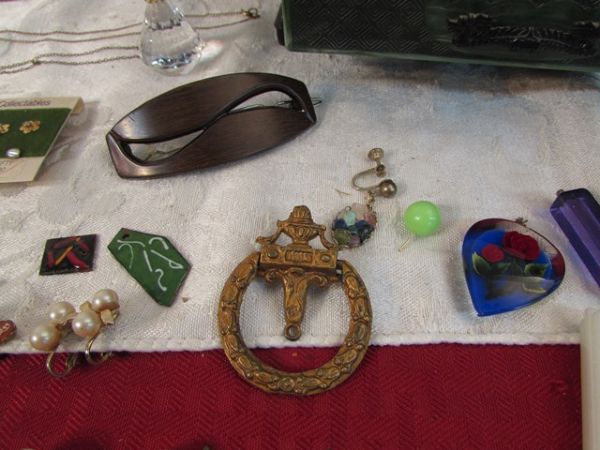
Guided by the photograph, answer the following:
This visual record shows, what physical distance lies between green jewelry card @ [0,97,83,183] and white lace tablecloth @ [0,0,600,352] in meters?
0.02

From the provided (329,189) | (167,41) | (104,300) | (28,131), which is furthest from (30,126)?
(329,189)

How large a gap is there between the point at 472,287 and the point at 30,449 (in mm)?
555

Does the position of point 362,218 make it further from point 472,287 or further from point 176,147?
point 176,147

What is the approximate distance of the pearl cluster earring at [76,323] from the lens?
23.3 inches

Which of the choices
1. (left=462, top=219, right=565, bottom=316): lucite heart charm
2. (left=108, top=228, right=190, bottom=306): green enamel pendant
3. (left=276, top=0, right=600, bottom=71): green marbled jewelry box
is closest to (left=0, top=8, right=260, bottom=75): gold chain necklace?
(left=276, top=0, right=600, bottom=71): green marbled jewelry box

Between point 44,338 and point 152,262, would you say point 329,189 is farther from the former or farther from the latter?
point 44,338

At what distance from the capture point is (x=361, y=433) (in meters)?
0.57

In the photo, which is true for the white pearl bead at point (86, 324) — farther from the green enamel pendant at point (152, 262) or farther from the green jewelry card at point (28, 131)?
the green jewelry card at point (28, 131)

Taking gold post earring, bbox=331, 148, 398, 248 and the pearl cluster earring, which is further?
gold post earring, bbox=331, 148, 398, 248

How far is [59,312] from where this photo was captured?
2.01ft

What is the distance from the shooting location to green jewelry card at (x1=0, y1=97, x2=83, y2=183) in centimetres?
80

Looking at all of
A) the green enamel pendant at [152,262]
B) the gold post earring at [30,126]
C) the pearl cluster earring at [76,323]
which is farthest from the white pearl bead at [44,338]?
the gold post earring at [30,126]

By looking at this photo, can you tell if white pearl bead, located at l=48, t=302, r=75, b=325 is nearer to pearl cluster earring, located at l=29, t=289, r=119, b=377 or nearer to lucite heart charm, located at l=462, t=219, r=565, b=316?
pearl cluster earring, located at l=29, t=289, r=119, b=377

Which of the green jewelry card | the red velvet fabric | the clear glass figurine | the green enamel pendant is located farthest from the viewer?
the clear glass figurine
